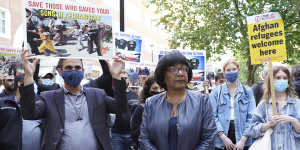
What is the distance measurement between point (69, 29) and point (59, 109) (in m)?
0.96

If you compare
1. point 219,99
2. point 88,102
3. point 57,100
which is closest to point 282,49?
point 219,99

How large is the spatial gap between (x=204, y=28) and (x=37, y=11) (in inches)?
522

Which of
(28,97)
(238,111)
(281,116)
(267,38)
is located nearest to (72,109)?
(28,97)

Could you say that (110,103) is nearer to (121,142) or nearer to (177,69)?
(177,69)

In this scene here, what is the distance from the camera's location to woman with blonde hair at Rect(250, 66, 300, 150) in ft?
13.9

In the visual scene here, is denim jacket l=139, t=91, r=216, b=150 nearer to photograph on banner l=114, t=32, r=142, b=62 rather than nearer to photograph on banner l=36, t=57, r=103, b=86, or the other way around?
photograph on banner l=36, t=57, r=103, b=86

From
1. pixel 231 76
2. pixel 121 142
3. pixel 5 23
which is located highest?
pixel 5 23

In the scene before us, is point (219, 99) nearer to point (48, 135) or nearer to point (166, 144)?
point (166, 144)

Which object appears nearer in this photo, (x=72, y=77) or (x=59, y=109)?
(x=59, y=109)

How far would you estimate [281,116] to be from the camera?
4.25m

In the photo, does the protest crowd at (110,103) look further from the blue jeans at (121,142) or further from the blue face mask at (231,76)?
the blue jeans at (121,142)

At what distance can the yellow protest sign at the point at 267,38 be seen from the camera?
15.4ft

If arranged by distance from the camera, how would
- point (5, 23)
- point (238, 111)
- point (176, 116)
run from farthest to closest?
1. point (5, 23)
2. point (238, 111)
3. point (176, 116)

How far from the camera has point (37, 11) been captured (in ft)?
12.6
